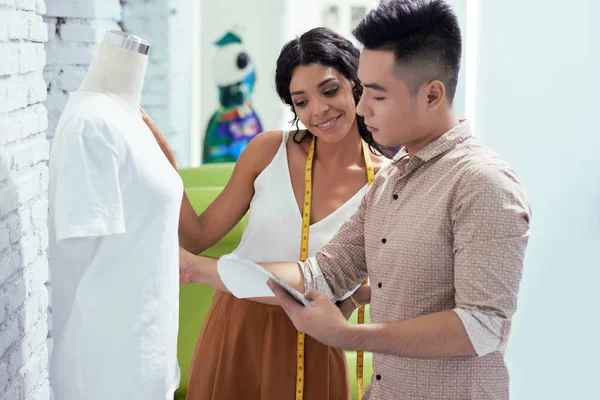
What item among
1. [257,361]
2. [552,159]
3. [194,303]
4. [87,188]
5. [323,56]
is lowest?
[194,303]

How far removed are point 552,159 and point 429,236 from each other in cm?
187

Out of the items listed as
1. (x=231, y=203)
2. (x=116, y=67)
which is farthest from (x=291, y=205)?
(x=116, y=67)

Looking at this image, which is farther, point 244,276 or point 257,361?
point 257,361

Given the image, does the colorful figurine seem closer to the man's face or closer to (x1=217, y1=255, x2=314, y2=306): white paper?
the man's face

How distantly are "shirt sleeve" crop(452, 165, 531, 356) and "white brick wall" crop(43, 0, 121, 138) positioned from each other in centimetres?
218

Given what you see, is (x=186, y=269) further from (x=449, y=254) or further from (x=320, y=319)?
(x=449, y=254)

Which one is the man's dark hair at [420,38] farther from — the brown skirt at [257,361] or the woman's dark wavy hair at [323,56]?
the brown skirt at [257,361]

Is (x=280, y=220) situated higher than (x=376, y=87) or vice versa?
(x=376, y=87)

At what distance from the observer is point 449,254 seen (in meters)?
1.59

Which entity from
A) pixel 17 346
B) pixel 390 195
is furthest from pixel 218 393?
pixel 390 195

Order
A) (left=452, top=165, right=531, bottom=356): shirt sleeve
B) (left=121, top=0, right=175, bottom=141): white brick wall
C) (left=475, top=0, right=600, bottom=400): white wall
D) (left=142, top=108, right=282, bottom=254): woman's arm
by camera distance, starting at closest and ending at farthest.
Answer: (left=452, top=165, right=531, bottom=356): shirt sleeve, (left=142, top=108, right=282, bottom=254): woman's arm, (left=475, top=0, right=600, bottom=400): white wall, (left=121, top=0, right=175, bottom=141): white brick wall

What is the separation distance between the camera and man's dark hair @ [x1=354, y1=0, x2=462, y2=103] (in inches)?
65.7

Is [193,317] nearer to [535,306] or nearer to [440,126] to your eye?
[535,306]

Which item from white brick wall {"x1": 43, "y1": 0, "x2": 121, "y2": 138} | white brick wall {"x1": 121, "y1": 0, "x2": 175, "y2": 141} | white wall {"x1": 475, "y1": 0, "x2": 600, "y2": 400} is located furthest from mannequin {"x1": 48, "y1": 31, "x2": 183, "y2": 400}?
white brick wall {"x1": 121, "y1": 0, "x2": 175, "y2": 141}
